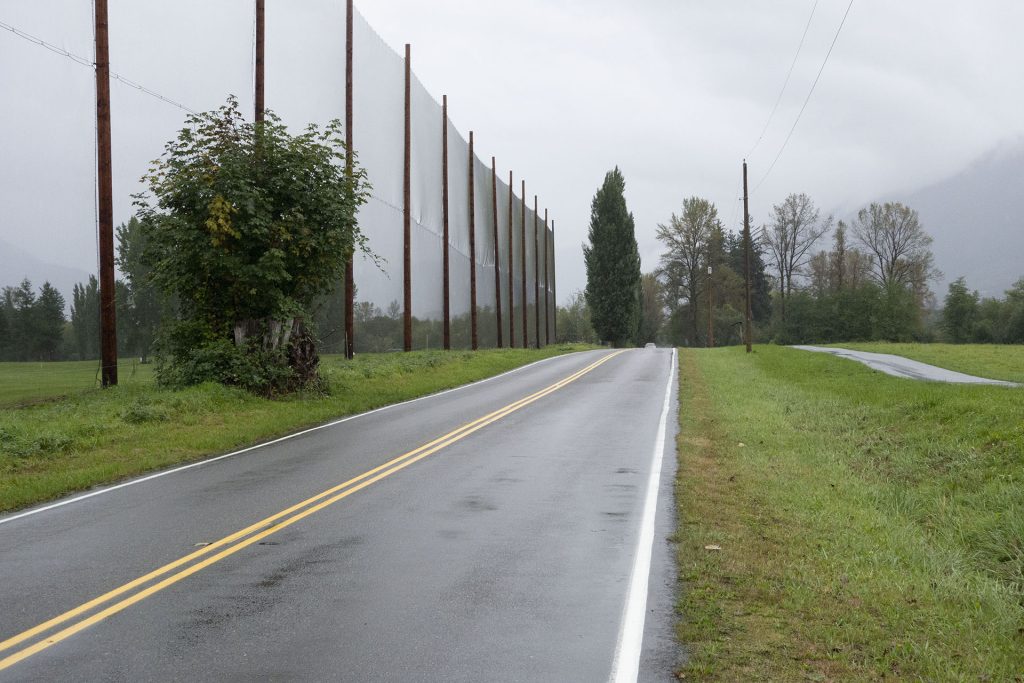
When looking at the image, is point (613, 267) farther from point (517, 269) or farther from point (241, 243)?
point (241, 243)

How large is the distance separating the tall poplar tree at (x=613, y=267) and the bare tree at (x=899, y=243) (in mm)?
26694

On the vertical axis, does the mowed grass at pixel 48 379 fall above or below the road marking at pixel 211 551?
above

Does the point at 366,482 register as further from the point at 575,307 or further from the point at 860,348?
the point at 575,307

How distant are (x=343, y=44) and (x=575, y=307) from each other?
10040 centimetres

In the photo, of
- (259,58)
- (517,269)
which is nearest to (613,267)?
(517,269)

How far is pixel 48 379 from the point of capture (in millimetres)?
18578

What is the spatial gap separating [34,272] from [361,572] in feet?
51.5

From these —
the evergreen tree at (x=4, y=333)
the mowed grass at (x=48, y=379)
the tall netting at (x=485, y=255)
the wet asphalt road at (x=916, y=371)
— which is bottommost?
the wet asphalt road at (x=916, y=371)

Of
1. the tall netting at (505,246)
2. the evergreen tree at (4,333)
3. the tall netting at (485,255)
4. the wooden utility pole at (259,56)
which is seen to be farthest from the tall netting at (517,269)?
the evergreen tree at (4,333)

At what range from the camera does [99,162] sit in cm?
1761

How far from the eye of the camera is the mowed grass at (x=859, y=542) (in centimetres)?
489

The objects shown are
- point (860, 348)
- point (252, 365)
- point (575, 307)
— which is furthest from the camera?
point (575, 307)

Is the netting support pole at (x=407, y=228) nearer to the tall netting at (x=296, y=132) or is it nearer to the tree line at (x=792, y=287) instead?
the tall netting at (x=296, y=132)

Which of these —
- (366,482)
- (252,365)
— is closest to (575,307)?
(252,365)
